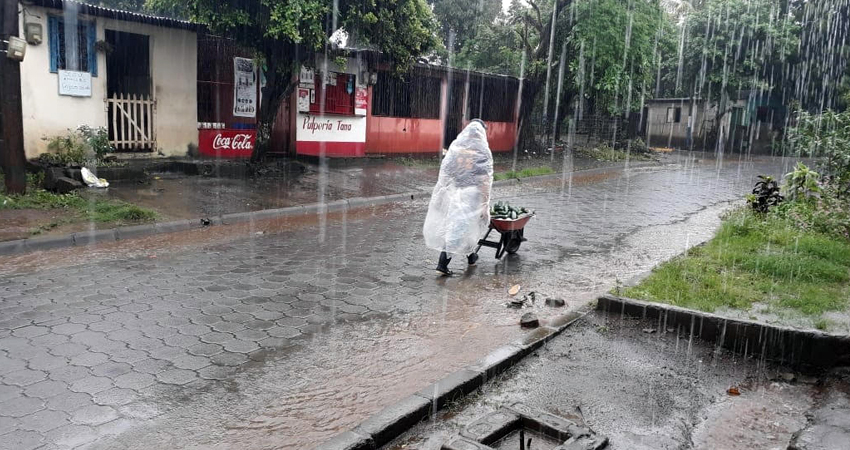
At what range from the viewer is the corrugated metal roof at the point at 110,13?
40.0 ft

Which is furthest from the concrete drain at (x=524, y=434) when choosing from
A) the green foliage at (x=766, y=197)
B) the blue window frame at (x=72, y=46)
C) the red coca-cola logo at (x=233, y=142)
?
the red coca-cola logo at (x=233, y=142)

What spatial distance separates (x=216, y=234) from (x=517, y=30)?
1887 centimetres

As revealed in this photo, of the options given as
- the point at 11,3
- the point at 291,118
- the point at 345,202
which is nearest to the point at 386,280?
the point at 345,202

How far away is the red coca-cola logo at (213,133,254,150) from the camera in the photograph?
15898 millimetres

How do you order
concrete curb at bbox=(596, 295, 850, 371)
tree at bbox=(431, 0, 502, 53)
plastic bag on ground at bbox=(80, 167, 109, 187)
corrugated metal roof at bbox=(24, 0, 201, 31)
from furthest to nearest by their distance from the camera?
tree at bbox=(431, 0, 502, 53) → corrugated metal roof at bbox=(24, 0, 201, 31) → plastic bag on ground at bbox=(80, 167, 109, 187) → concrete curb at bbox=(596, 295, 850, 371)

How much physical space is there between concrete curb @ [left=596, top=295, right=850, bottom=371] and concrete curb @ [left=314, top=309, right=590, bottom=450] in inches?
43.4

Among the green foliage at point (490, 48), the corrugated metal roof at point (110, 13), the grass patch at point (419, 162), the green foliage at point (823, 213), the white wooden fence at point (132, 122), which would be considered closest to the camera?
the green foliage at point (823, 213)

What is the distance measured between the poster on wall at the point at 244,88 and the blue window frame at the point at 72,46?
137 inches

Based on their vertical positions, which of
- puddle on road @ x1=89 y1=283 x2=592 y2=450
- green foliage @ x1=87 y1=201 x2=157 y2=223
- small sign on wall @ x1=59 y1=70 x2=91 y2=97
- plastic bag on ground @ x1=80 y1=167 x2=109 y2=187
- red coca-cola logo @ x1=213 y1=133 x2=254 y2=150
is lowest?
puddle on road @ x1=89 y1=283 x2=592 y2=450

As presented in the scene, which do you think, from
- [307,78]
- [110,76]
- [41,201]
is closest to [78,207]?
[41,201]

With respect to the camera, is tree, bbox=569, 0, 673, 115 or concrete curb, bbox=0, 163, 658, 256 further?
tree, bbox=569, 0, 673, 115

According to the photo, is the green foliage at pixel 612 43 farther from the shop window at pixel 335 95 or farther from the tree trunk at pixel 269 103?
the tree trunk at pixel 269 103

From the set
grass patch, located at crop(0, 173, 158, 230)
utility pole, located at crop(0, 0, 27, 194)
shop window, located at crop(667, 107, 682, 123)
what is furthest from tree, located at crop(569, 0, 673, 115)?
utility pole, located at crop(0, 0, 27, 194)

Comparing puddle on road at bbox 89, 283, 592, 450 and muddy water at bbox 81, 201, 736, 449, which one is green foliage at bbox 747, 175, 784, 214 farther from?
puddle on road at bbox 89, 283, 592, 450
